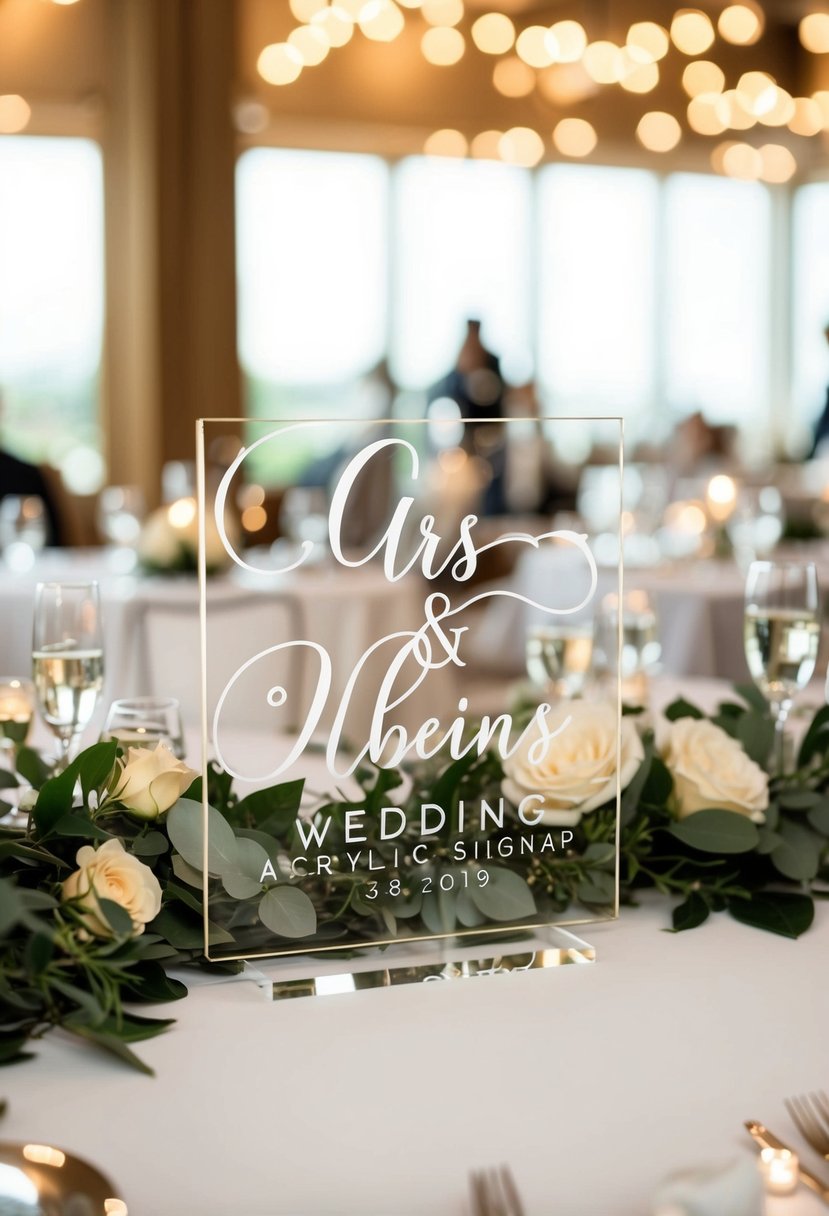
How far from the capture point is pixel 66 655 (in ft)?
4.43

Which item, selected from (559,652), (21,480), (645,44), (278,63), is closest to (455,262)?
(278,63)

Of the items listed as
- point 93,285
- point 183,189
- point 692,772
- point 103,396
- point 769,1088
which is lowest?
point 769,1088

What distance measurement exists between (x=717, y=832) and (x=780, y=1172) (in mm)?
435

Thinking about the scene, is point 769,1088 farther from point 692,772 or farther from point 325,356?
point 325,356

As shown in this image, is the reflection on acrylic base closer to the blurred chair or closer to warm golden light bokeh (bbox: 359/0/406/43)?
the blurred chair

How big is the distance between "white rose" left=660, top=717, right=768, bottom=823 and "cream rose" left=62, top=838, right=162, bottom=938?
457mm

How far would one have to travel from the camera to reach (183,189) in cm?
862

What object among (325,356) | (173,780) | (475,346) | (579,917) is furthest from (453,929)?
(325,356)

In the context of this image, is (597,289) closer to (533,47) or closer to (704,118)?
(704,118)

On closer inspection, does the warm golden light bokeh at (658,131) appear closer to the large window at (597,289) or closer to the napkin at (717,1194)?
the large window at (597,289)

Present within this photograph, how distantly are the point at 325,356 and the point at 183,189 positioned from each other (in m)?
1.93

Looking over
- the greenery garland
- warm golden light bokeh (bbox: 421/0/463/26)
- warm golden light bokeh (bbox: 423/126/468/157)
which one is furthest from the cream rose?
warm golden light bokeh (bbox: 423/126/468/157)

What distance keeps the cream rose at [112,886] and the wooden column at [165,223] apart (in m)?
7.72

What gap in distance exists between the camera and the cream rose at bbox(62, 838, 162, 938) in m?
0.91
